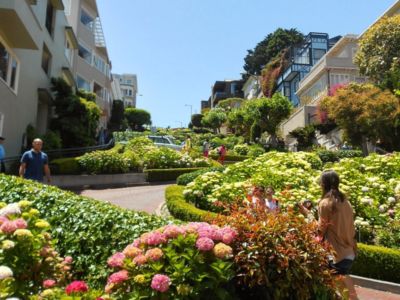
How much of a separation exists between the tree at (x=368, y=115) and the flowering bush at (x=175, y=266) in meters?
21.2

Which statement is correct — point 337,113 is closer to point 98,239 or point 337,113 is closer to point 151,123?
point 98,239

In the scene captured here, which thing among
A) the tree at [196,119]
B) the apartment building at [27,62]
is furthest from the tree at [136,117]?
the apartment building at [27,62]

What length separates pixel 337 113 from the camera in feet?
80.7

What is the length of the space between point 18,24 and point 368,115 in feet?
56.2

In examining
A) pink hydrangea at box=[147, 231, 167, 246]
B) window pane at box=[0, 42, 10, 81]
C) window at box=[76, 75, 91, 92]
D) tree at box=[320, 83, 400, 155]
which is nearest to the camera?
pink hydrangea at box=[147, 231, 167, 246]

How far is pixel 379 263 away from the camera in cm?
734

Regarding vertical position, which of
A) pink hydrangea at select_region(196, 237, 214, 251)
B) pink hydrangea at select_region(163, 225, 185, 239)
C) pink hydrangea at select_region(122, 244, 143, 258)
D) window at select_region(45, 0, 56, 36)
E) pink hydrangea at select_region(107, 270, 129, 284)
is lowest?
pink hydrangea at select_region(107, 270, 129, 284)

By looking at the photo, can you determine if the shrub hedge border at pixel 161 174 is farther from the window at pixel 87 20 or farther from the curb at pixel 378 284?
the window at pixel 87 20

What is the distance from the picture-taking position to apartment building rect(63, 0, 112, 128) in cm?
3002

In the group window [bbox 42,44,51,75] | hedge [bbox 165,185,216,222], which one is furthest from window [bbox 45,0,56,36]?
hedge [bbox 165,185,216,222]

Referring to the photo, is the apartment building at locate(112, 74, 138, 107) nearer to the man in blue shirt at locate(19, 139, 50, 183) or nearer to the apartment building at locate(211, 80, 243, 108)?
the apartment building at locate(211, 80, 243, 108)

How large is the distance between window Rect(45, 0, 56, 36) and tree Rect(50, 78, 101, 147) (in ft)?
8.38

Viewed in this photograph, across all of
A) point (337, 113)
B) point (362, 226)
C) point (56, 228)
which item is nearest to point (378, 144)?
point (337, 113)

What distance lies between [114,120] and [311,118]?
25484 mm
